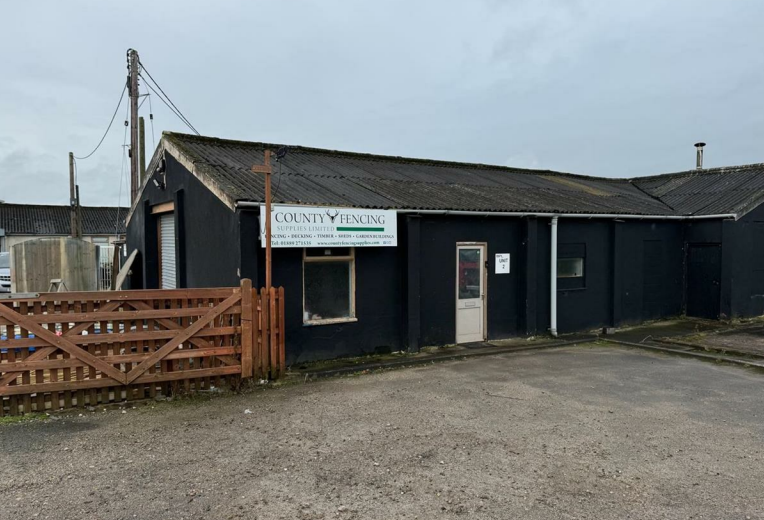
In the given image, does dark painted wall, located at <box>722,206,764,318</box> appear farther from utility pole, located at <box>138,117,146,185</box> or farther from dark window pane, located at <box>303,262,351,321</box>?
utility pole, located at <box>138,117,146,185</box>

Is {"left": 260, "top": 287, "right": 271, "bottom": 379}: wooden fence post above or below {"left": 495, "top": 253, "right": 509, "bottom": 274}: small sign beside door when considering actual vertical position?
below

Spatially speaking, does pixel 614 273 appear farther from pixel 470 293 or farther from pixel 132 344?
pixel 132 344

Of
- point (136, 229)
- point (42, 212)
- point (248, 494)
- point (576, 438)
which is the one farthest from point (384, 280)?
point (42, 212)

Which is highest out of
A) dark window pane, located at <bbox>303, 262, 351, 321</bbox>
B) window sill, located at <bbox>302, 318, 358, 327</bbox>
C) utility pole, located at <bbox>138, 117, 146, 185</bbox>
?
utility pole, located at <bbox>138, 117, 146, 185</bbox>

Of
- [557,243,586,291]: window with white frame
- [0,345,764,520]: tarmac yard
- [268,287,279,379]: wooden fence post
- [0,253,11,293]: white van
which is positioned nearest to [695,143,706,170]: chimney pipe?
[557,243,586,291]: window with white frame

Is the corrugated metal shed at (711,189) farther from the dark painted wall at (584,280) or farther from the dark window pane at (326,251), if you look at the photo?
the dark window pane at (326,251)

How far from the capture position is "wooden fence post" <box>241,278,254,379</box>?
7066 mm

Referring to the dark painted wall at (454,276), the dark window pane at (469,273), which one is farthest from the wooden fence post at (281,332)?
the dark window pane at (469,273)

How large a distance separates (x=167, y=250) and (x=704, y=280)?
46.4ft

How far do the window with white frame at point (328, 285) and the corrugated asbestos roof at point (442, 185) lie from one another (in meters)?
0.92

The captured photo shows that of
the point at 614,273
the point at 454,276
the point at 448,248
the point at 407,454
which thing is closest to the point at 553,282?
the point at 614,273

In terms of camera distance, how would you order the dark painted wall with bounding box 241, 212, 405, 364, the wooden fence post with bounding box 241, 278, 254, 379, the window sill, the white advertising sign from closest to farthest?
the wooden fence post with bounding box 241, 278, 254, 379 < the white advertising sign < the dark painted wall with bounding box 241, 212, 405, 364 < the window sill

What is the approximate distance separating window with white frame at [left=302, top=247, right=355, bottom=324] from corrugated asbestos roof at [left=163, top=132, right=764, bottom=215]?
3.02 ft

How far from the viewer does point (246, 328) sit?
7094 mm
